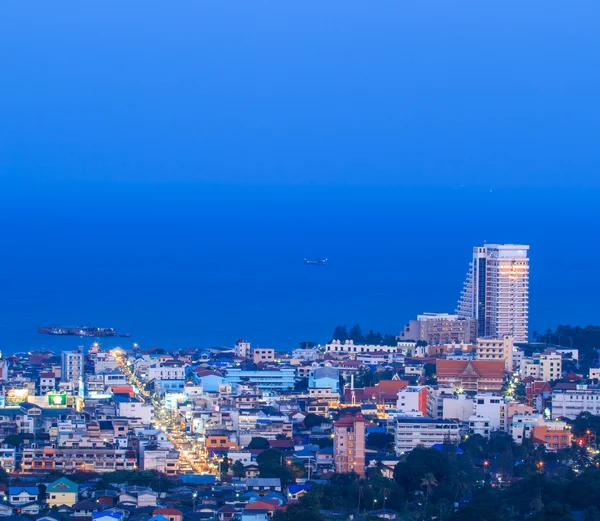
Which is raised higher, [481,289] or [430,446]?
[481,289]

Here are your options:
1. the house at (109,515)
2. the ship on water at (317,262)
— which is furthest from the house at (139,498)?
the ship on water at (317,262)

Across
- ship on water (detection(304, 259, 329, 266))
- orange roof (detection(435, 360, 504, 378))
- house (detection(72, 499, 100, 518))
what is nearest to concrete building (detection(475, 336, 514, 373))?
orange roof (detection(435, 360, 504, 378))

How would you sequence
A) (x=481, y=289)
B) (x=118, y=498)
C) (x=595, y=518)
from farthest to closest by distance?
(x=481, y=289)
(x=118, y=498)
(x=595, y=518)

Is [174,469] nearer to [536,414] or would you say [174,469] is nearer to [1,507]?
[1,507]

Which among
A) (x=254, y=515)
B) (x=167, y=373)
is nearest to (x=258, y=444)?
(x=254, y=515)

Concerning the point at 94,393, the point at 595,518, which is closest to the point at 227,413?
the point at 94,393

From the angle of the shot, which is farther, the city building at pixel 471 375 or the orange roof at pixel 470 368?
the orange roof at pixel 470 368

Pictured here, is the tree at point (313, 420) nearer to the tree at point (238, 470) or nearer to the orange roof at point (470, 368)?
the tree at point (238, 470)

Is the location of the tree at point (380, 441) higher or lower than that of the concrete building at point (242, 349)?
lower
